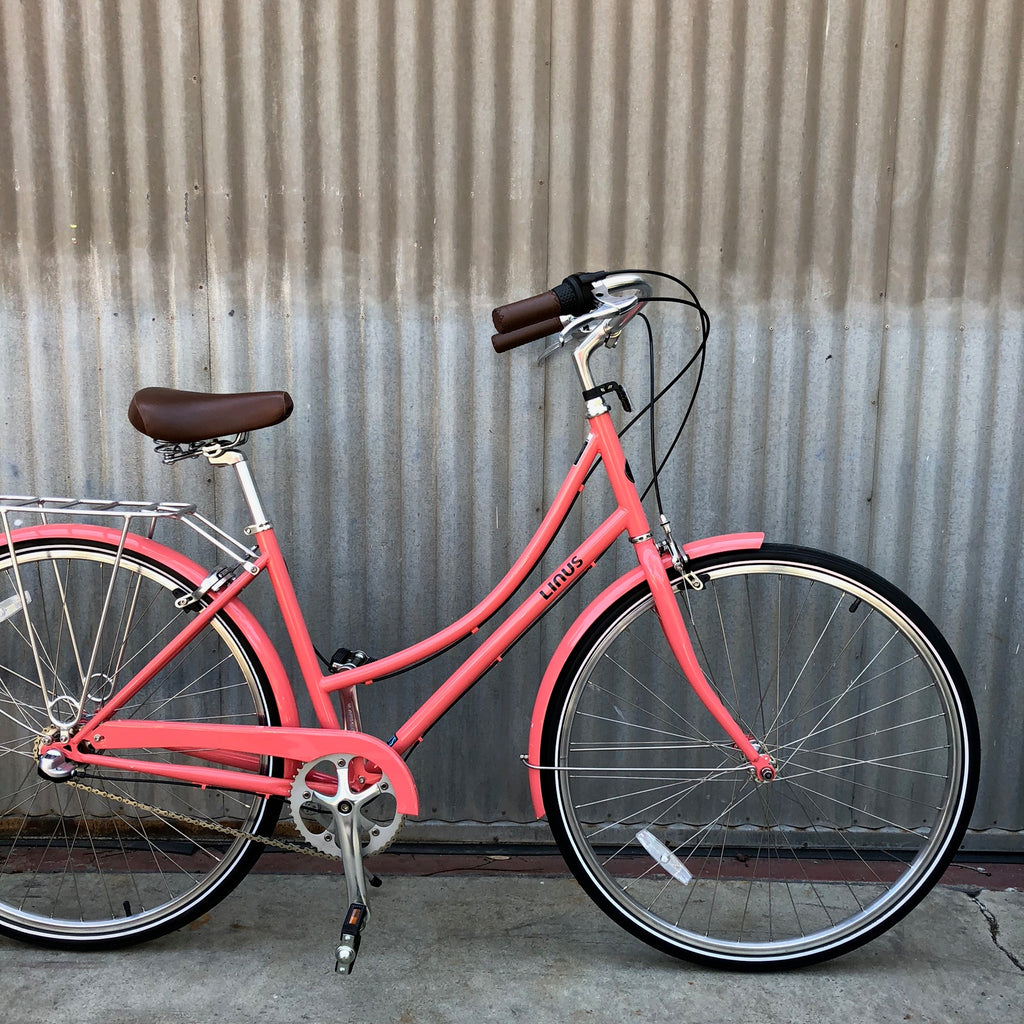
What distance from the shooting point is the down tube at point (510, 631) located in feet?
7.95

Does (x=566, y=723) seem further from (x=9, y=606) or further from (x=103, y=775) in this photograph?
(x=9, y=606)

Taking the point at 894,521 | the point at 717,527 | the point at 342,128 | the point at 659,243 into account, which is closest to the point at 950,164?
the point at 659,243

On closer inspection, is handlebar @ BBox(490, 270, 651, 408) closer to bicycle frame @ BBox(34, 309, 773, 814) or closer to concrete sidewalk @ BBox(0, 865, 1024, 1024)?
bicycle frame @ BBox(34, 309, 773, 814)

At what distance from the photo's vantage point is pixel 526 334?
2.28 meters

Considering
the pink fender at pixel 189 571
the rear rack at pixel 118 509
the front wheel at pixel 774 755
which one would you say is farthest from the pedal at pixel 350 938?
the rear rack at pixel 118 509

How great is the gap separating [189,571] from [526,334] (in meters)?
1.08

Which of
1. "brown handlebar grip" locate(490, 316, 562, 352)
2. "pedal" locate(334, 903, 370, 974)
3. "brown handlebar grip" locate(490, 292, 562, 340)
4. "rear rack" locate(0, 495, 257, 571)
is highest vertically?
"brown handlebar grip" locate(490, 292, 562, 340)

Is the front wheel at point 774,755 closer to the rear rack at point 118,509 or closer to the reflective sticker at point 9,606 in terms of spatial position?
the rear rack at point 118,509

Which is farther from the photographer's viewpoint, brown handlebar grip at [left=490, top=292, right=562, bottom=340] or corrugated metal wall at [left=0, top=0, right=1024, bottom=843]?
corrugated metal wall at [left=0, top=0, right=1024, bottom=843]

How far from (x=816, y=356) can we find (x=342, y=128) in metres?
1.59

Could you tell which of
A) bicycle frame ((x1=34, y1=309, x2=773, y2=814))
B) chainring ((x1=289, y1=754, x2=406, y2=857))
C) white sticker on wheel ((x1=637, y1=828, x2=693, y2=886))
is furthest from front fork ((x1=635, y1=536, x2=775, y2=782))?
chainring ((x1=289, y1=754, x2=406, y2=857))

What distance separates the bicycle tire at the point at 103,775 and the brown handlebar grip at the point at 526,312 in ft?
4.35

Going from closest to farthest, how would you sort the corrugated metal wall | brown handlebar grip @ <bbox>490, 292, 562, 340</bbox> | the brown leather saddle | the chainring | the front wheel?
brown handlebar grip @ <bbox>490, 292, 562, 340</bbox> → the brown leather saddle → the chainring → the corrugated metal wall → the front wheel

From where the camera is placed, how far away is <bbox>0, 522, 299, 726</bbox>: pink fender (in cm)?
249
